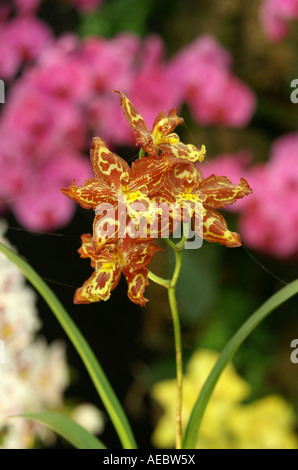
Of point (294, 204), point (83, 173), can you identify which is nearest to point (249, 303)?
point (294, 204)

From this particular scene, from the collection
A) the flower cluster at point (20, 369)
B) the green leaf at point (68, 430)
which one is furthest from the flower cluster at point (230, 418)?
the green leaf at point (68, 430)

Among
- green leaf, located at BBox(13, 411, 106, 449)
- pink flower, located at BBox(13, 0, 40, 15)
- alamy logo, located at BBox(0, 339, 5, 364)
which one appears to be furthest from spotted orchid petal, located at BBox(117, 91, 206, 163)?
pink flower, located at BBox(13, 0, 40, 15)

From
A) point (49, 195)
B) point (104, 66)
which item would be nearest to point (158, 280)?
point (49, 195)

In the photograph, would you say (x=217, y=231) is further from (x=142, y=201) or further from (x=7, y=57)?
(x=7, y=57)

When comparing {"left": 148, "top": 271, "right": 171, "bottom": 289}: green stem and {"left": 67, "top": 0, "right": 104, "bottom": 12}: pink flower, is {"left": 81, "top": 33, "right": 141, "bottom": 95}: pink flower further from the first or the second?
{"left": 148, "top": 271, "right": 171, "bottom": 289}: green stem

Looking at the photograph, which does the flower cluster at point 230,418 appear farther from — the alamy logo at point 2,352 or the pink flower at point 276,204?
the alamy logo at point 2,352
